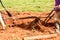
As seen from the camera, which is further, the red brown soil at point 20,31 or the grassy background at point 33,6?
the grassy background at point 33,6

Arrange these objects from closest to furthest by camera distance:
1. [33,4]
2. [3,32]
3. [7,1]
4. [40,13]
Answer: [3,32]
[40,13]
[33,4]
[7,1]

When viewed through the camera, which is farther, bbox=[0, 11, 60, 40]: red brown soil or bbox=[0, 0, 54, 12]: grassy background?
bbox=[0, 0, 54, 12]: grassy background

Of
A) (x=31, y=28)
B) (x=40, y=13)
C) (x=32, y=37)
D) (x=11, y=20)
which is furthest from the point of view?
(x=40, y=13)

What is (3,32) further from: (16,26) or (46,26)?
(46,26)

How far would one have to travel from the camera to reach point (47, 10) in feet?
39.3

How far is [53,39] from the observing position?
767 cm

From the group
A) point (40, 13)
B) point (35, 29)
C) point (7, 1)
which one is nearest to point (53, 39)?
point (35, 29)

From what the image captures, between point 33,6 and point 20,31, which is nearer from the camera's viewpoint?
point 20,31

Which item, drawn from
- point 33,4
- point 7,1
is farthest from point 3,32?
point 7,1

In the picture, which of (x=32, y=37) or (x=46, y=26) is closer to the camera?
(x=32, y=37)

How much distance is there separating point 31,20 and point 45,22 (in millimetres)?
716

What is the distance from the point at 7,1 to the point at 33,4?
1735mm

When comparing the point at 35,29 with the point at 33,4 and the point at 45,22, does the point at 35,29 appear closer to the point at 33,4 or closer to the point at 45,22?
the point at 45,22

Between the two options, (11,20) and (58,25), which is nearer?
(58,25)
